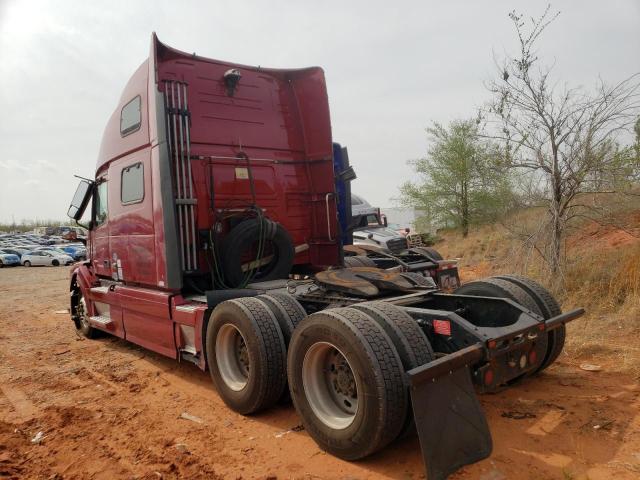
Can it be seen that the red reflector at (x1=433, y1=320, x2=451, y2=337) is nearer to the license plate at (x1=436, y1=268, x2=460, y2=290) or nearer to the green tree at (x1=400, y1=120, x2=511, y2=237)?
the license plate at (x1=436, y1=268, x2=460, y2=290)

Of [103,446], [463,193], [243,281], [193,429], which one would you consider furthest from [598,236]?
[463,193]

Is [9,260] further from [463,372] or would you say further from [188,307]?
[463,372]

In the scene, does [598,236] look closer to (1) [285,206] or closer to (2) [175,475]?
(1) [285,206]

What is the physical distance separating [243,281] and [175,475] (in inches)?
105

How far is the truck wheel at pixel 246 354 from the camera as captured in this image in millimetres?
4148

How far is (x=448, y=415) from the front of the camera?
308 centimetres

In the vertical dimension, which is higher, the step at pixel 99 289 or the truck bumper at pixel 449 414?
the step at pixel 99 289

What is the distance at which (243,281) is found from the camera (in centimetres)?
576

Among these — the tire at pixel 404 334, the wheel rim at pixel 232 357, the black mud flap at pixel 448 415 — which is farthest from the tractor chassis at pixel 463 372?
the wheel rim at pixel 232 357

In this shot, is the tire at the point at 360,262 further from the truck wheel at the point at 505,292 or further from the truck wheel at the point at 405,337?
the truck wheel at the point at 405,337

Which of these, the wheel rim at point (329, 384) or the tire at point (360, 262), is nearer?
the wheel rim at point (329, 384)

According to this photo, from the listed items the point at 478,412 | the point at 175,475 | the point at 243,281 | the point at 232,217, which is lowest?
the point at 175,475

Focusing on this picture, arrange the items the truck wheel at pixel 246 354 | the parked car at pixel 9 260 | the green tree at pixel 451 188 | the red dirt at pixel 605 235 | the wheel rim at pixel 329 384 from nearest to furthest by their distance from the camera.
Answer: the wheel rim at pixel 329 384 < the truck wheel at pixel 246 354 < the red dirt at pixel 605 235 < the green tree at pixel 451 188 < the parked car at pixel 9 260

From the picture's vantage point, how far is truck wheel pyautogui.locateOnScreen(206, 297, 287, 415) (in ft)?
13.6
